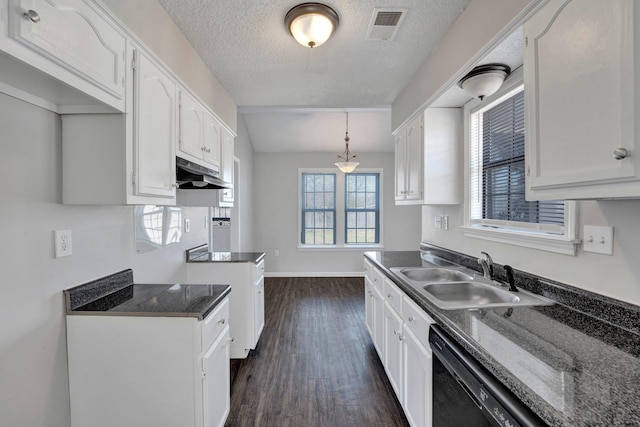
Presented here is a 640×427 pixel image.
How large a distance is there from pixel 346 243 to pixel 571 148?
202 inches

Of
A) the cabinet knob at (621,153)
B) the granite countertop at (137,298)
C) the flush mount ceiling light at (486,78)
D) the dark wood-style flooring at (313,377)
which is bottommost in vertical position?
the dark wood-style flooring at (313,377)

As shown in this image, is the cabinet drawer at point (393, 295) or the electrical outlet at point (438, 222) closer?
the cabinet drawer at point (393, 295)

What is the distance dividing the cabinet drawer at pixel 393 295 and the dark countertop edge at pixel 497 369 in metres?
0.34

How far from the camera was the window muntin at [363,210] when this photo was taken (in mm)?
6051

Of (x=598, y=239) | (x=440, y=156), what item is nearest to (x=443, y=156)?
(x=440, y=156)

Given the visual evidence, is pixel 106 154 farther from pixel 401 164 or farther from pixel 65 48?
pixel 401 164

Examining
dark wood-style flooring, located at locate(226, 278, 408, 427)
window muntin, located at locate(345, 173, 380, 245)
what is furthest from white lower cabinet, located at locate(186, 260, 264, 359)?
window muntin, located at locate(345, 173, 380, 245)

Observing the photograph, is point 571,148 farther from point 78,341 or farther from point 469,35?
point 78,341

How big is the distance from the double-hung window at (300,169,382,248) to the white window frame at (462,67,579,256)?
3.67 m

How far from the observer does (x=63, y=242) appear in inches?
53.3

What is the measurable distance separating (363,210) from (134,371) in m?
5.07

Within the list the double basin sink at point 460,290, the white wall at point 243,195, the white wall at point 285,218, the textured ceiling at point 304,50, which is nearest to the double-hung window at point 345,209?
the white wall at point 285,218

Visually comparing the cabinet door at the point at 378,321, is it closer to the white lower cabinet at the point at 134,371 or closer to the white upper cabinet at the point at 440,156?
the white upper cabinet at the point at 440,156

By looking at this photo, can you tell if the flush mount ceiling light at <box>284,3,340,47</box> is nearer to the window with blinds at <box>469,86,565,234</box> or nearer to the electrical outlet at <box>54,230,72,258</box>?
the window with blinds at <box>469,86,565,234</box>
